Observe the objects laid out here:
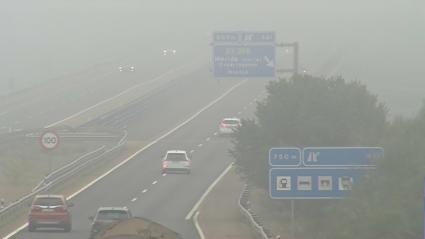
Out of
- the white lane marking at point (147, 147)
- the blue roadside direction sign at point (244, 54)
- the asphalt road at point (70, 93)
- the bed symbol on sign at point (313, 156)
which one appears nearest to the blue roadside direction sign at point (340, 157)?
the bed symbol on sign at point (313, 156)

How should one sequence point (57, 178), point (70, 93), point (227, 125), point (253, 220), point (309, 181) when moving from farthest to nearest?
point (70, 93) < point (227, 125) < point (57, 178) < point (253, 220) < point (309, 181)

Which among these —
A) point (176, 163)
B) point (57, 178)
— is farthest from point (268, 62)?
point (176, 163)

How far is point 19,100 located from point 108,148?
124 ft

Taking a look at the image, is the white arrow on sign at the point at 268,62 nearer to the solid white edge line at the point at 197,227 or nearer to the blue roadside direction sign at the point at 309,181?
the solid white edge line at the point at 197,227

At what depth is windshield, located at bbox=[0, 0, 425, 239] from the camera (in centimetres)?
3122

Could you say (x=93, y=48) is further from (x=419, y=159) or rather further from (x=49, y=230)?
(x=419, y=159)

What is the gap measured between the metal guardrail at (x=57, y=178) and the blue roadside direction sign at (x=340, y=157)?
16349 millimetres

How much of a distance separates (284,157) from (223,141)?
167 feet

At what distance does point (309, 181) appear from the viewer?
31.2m

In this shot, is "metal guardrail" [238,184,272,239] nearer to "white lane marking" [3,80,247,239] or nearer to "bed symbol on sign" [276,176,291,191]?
"bed symbol on sign" [276,176,291,191]

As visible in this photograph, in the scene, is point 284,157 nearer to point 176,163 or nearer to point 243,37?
point 243,37

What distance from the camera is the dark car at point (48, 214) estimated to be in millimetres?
41250

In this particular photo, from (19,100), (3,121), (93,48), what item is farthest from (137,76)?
(93,48)

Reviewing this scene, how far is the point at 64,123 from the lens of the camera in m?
92.2
